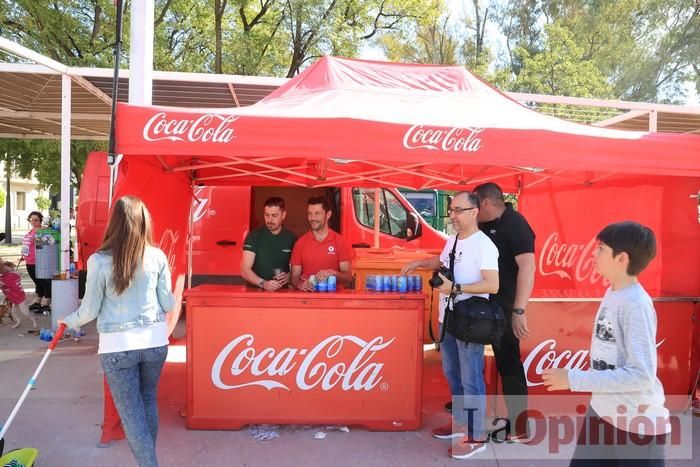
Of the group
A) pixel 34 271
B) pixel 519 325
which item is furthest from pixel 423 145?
pixel 34 271

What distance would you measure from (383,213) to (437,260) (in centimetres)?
415

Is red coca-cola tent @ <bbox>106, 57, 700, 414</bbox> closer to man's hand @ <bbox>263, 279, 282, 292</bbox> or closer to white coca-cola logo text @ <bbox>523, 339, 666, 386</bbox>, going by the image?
white coca-cola logo text @ <bbox>523, 339, 666, 386</bbox>

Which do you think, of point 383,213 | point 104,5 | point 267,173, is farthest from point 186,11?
point 267,173

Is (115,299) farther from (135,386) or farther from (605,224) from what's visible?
(605,224)

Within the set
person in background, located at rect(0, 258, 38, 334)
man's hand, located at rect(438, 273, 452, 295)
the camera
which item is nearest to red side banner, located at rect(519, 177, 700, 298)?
the camera

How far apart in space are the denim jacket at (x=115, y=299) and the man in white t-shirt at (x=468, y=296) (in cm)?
184

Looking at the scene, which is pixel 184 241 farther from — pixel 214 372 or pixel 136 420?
pixel 136 420

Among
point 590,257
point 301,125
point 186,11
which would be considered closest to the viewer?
point 301,125

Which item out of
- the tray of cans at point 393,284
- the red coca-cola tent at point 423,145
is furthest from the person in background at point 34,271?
the tray of cans at point 393,284

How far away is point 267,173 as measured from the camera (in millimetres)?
6055

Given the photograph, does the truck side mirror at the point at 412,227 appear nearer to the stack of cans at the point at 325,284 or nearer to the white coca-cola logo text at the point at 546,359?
the white coca-cola logo text at the point at 546,359

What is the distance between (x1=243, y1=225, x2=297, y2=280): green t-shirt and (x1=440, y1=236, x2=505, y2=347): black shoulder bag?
1.82 meters

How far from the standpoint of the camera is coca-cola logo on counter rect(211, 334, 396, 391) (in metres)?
4.18

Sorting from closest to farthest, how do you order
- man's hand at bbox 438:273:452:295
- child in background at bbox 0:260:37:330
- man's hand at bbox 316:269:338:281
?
man's hand at bbox 438:273:452:295 < man's hand at bbox 316:269:338:281 < child in background at bbox 0:260:37:330
